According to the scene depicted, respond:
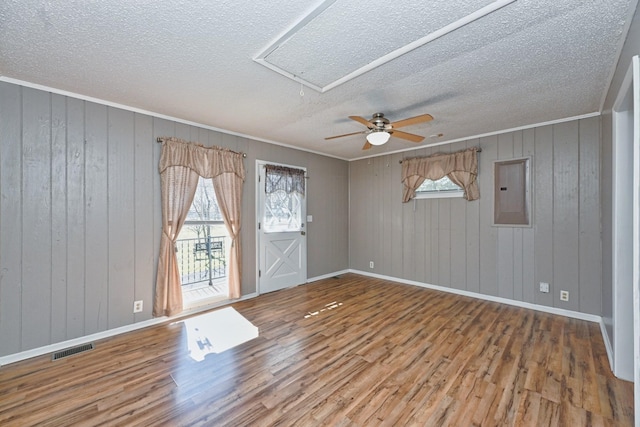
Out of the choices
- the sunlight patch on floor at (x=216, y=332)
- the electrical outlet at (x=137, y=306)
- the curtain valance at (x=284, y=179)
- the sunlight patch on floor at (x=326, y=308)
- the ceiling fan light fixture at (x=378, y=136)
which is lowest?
the sunlight patch on floor at (x=216, y=332)

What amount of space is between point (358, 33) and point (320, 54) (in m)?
0.35

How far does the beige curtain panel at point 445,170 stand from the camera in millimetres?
4172

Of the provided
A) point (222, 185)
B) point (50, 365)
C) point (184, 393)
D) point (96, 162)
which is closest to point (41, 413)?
point (50, 365)

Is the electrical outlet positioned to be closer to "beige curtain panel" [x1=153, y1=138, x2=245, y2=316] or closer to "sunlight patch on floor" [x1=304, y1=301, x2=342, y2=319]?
"beige curtain panel" [x1=153, y1=138, x2=245, y2=316]

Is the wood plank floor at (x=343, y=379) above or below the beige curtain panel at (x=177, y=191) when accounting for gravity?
below

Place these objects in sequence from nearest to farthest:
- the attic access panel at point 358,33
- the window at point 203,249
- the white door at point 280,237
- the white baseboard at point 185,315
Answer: the attic access panel at point 358,33 < the white baseboard at point 185,315 < the window at point 203,249 < the white door at point 280,237

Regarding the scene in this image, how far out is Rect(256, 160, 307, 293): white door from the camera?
14.4 feet

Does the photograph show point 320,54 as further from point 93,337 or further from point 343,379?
point 93,337

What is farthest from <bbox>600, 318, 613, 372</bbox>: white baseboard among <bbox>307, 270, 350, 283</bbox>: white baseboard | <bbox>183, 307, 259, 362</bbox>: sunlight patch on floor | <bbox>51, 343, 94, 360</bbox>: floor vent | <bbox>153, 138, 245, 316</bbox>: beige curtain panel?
<bbox>51, 343, 94, 360</bbox>: floor vent

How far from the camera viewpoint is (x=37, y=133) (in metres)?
2.55

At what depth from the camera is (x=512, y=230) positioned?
3877 millimetres

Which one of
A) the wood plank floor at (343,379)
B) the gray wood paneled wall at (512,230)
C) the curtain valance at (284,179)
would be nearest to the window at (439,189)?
the gray wood paneled wall at (512,230)

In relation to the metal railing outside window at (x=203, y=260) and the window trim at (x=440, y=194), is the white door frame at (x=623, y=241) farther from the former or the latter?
the metal railing outside window at (x=203, y=260)

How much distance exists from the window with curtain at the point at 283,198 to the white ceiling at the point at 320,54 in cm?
141
